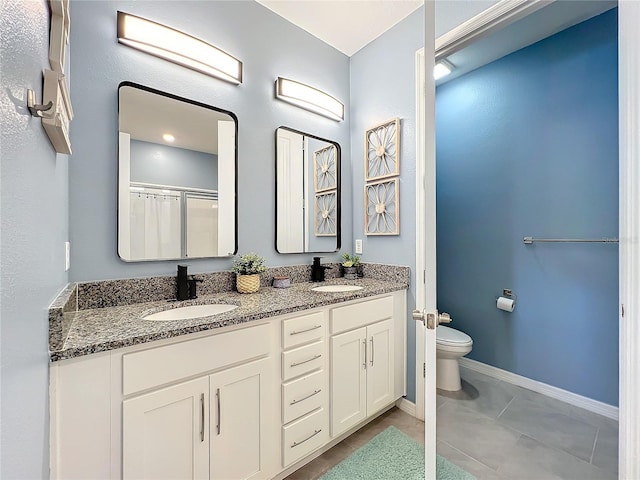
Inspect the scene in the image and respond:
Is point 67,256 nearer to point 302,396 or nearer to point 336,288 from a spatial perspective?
point 302,396

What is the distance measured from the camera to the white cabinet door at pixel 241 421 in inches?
43.6

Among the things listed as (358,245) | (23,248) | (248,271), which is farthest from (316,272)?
(23,248)

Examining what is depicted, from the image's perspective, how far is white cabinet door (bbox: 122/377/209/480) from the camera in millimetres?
935

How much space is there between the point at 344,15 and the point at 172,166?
1.59 m

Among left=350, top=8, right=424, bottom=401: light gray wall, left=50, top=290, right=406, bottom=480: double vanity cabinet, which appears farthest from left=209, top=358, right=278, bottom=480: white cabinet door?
left=350, top=8, right=424, bottom=401: light gray wall

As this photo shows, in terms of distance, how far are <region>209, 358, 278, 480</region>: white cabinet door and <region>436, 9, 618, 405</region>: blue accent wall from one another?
207 cm

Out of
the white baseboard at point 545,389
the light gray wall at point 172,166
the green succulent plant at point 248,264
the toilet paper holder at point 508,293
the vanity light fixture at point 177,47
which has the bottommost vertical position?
the white baseboard at point 545,389

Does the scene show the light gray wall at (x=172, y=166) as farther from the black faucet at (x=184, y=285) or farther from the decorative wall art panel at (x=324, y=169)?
the decorative wall art panel at (x=324, y=169)

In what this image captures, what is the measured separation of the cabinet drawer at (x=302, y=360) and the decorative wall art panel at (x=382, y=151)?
132 centimetres

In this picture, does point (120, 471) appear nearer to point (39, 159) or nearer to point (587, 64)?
point (39, 159)

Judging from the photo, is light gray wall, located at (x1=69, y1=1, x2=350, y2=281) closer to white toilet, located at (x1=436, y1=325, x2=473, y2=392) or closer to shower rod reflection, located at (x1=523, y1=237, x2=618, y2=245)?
white toilet, located at (x1=436, y1=325, x2=473, y2=392)

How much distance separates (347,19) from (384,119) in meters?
0.73

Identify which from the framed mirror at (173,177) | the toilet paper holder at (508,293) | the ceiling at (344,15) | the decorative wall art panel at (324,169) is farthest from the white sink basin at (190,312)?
the toilet paper holder at (508,293)

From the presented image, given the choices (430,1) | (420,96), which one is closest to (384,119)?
(420,96)
